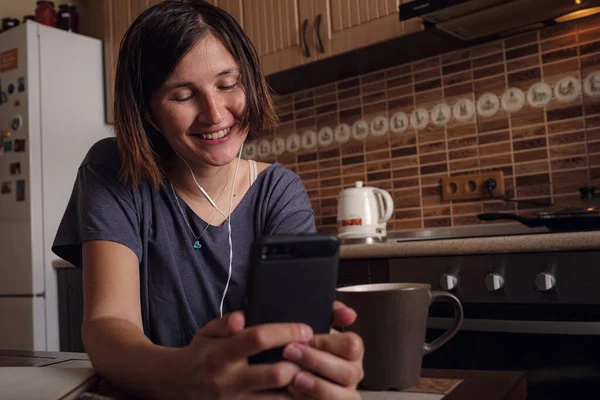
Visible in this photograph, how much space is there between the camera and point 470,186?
1.93 meters

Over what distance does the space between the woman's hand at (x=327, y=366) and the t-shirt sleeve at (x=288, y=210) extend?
1.68ft

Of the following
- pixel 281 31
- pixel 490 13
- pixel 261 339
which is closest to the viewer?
pixel 261 339

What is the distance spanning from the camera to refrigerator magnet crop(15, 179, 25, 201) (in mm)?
2521

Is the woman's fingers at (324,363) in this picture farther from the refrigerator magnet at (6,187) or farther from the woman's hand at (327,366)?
the refrigerator magnet at (6,187)

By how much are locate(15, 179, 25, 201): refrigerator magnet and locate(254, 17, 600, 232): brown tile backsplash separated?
112 centimetres

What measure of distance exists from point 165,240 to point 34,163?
1.87 meters

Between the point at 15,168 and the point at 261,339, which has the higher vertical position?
the point at 15,168

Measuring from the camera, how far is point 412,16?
166 cm

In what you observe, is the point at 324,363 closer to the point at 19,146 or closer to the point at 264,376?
the point at 264,376

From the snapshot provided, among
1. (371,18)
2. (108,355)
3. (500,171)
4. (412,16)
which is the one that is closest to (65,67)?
(371,18)

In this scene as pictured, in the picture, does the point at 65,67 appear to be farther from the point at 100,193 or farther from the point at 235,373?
the point at 235,373

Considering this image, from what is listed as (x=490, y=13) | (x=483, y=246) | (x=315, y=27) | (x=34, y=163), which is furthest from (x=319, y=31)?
(x=34, y=163)

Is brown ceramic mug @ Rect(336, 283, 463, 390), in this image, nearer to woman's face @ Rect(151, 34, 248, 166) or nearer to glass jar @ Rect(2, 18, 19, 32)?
woman's face @ Rect(151, 34, 248, 166)

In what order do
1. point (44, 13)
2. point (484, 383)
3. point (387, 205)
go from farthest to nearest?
point (44, 13), point (387, 205), point (484, 383)
